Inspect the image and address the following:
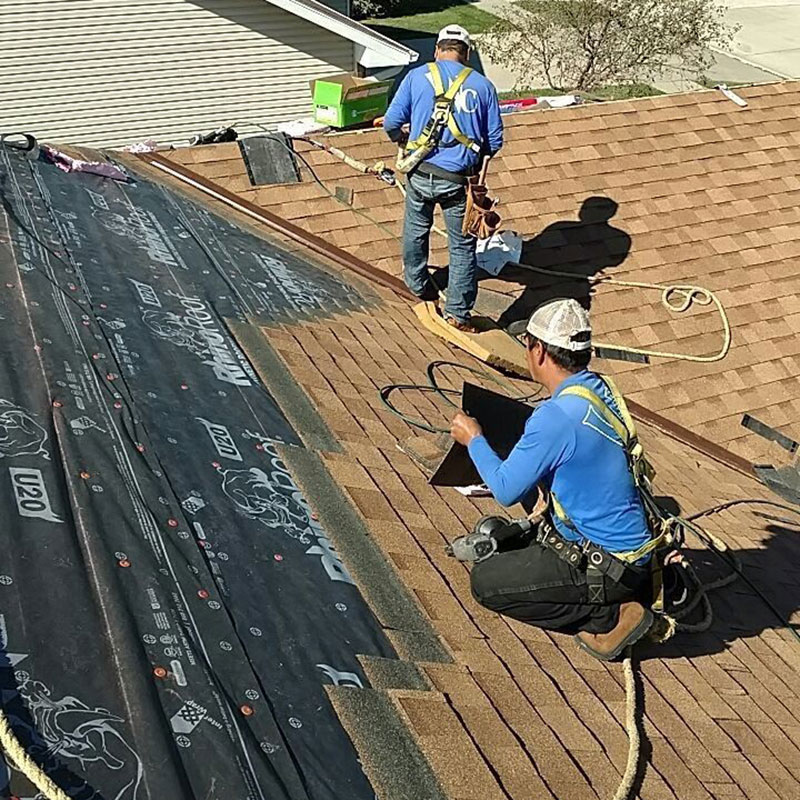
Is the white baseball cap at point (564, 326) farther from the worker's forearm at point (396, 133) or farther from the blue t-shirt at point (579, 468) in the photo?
the worker's forearm at point (396, 133)

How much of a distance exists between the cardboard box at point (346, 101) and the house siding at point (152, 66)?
2064 mm

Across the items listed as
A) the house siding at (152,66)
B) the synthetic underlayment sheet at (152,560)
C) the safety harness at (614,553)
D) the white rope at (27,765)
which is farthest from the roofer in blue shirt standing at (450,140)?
the house siding at (152,66)

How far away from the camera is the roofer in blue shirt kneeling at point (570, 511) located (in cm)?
344

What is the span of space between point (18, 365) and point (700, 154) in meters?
7.12

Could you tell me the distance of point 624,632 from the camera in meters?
3.87

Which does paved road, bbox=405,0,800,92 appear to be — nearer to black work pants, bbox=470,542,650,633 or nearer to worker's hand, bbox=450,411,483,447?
worker's hand, bbox=450,411,483,447

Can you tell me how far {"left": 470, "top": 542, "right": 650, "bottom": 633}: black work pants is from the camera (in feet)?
12.4

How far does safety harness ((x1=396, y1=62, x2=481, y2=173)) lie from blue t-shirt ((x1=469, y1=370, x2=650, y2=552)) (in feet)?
10.3

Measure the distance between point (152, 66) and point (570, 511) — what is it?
44.9 ft

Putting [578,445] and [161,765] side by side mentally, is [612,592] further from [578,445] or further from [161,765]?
[161,765]

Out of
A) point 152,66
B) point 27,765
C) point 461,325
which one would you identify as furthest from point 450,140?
point 152,66

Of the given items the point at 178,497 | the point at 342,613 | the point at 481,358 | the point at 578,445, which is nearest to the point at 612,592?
the point at 578,445

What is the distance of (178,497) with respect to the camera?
379cm

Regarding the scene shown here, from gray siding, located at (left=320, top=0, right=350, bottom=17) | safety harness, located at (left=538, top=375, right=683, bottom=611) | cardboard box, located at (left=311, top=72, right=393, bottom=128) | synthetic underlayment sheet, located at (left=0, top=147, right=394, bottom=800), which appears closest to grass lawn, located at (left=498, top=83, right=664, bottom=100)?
gray siding, located at (left=320, top=0, right=350, bottom=17)
